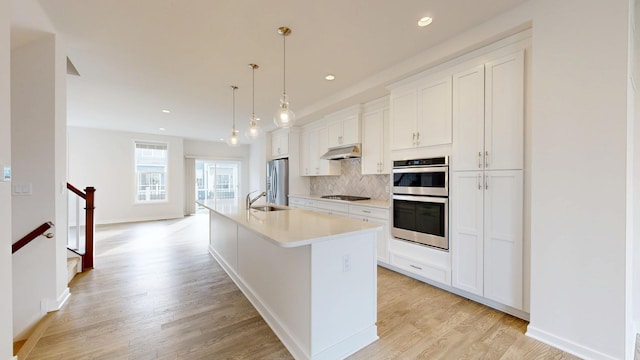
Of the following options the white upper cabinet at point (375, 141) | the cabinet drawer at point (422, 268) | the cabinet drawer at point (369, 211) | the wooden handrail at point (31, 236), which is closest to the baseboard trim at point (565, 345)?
the cabinet drawer at point (422, 268)

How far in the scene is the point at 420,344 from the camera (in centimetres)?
180

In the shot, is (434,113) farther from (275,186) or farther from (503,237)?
(275,186)

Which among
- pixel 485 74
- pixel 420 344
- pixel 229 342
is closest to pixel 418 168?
pixel 485 74

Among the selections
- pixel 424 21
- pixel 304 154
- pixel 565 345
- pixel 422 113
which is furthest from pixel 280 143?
pixel 565 345

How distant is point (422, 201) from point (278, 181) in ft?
12.3

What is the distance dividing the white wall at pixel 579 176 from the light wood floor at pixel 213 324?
34cm

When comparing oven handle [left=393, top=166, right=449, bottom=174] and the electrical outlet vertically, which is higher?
oven handle [left=393, top=166, right=449, bottom=174]

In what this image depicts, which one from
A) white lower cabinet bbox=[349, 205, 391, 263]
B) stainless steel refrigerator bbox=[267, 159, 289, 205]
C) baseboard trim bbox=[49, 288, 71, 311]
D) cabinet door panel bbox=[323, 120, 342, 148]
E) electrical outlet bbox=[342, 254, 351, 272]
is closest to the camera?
electrical outlet bbox=[342, 254, 351, 272]

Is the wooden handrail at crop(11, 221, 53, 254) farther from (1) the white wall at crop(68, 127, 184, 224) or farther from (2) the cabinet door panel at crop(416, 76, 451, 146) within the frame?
(1) the white wall at crop(68, 127, 184, 224)

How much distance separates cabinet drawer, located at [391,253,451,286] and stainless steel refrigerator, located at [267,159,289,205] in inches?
123

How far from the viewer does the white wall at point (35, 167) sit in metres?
2.05

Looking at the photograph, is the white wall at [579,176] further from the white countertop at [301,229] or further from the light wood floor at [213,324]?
the white countertop at [301,229]

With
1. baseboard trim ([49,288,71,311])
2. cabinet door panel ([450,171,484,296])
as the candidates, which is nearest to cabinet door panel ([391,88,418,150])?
cabinet door panel ([450,171,484,296])

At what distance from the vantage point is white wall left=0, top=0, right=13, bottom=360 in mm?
1353
